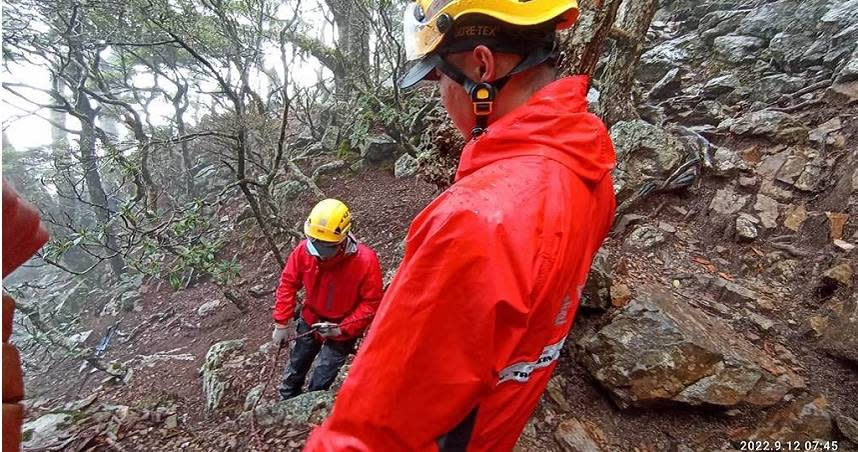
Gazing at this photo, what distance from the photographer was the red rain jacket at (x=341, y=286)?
4.41m

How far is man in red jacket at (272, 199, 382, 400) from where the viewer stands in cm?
429

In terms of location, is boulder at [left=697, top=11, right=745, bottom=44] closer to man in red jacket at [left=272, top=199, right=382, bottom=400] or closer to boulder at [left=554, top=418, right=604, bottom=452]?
man in red jacket at [left=272, top=199, right=382, bottom=400]

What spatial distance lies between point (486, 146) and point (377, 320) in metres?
0.65

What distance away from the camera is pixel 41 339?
263 inches

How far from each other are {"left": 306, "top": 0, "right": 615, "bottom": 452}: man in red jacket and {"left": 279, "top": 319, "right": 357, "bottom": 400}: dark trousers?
3362 mm

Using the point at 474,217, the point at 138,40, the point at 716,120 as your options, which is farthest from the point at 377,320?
the point at 138,40

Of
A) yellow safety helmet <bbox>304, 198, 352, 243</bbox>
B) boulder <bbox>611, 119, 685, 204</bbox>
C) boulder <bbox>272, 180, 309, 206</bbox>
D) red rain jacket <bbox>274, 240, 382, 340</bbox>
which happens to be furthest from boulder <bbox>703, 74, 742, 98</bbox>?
boulder <bbox>272, 180, 309, 206</bbox>

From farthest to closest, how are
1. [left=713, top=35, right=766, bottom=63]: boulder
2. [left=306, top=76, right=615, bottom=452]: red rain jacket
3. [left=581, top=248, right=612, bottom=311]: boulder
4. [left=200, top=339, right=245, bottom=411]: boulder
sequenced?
1. [left=713, top=35, right=766, bottom=63]: boulder
2. [left=200, top=339, right=245, bottom=411]: boulder
3. [left=581, top=248, right=612, bottom=311]: boulder
4. [left=306, top=76, right=615, bottom=452]: red rain jacket

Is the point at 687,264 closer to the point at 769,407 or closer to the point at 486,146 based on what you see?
the point at 769,407

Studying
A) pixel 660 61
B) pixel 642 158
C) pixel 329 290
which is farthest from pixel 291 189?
pixel 660 61

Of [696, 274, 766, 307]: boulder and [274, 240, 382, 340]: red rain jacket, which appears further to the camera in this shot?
[274, 240, 382, 340]: red rain jacket

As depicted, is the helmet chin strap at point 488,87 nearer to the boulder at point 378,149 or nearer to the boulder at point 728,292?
the boulder at point 728,292

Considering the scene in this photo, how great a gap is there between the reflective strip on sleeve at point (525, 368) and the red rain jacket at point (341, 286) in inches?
119
